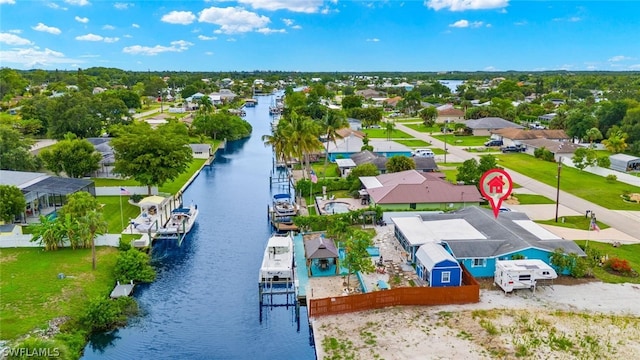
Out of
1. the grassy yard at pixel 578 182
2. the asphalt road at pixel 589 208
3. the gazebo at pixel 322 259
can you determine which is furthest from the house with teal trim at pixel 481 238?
the grassy yard at pixel 578 182

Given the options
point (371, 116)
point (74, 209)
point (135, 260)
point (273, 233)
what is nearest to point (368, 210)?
point (273, 233)

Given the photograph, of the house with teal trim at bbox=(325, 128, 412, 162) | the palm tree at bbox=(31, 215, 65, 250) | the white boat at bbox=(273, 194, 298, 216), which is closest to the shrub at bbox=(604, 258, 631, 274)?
the white boat at bbox=(273, 194, 298, 216)

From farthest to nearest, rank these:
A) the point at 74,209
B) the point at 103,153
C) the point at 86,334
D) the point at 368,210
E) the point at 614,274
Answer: the point at 103,153
the point at 368,210
the point at 74,209
the point at 614,274
the point at 86,334

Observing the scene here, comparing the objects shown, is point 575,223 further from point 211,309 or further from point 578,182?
point 211,309

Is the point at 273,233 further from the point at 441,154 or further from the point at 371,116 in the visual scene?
the point at 371,116

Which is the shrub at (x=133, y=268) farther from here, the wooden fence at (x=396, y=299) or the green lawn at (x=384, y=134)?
the green lawn at (x=384, y=134)

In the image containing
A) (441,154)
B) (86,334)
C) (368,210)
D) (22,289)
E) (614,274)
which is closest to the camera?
(86,334)

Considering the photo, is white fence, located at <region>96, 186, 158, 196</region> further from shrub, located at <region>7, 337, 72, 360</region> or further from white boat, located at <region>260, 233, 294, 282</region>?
shrub, located at <region>7, 337, 72, 360</region>
